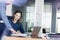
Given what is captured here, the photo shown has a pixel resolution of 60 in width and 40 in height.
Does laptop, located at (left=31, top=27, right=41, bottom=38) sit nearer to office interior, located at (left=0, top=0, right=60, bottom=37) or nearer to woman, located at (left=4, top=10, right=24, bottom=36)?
office interior, located at (left=0, top=0, right=60, bottom=37)

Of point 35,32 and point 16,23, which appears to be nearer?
point 35,32

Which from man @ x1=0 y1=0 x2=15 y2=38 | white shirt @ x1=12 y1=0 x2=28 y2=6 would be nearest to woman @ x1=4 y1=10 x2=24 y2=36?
man @ x1=0 y1=0 x2=15 y2=38

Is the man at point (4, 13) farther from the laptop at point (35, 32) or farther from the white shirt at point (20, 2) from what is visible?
the laptop at point (35, 32)

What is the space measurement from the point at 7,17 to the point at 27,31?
2.14 ft

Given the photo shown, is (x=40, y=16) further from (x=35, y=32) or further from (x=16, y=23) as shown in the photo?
(x=16, y=23)

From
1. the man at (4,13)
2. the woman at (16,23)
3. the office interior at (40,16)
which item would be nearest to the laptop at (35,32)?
the office interior at (40,16)

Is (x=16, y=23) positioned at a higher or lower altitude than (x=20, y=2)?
lower

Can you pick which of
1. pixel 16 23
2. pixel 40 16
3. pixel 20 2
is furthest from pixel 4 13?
pixel 40 16

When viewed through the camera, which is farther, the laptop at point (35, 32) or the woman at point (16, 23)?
the woman at point (16, 23)

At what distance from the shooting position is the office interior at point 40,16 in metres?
3.83

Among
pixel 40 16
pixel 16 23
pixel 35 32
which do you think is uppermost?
pixel 40 16

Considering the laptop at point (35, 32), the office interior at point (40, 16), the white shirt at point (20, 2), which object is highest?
the white shirt at point (20, 2)

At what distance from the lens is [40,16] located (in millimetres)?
3854

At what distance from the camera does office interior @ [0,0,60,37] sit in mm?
3830
